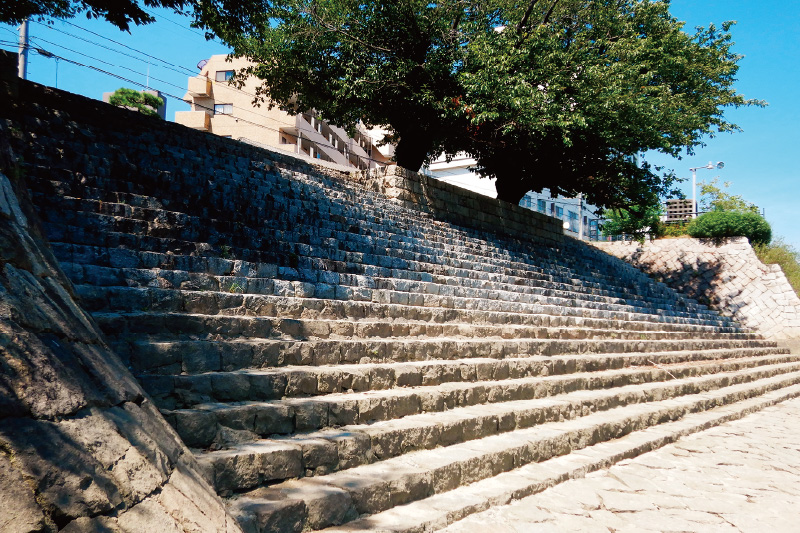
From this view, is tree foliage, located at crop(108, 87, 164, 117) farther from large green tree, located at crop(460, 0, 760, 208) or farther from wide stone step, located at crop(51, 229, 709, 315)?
wide stone step, located at crop(51, 229, 709, 315)

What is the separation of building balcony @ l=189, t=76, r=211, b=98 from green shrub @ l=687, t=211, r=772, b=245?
26.5 m

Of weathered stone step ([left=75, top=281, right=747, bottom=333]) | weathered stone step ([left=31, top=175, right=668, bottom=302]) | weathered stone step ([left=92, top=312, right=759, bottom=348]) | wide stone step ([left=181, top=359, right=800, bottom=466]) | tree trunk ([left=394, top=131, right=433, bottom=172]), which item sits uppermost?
tree trunk ([left=394, top=131, right=433, bottom=172])

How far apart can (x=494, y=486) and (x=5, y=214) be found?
3163 mm

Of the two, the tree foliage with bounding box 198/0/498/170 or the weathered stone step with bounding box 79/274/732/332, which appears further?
the tree foliage with bounding box 198/0/498/170

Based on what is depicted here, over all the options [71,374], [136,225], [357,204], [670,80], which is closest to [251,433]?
[71,374]

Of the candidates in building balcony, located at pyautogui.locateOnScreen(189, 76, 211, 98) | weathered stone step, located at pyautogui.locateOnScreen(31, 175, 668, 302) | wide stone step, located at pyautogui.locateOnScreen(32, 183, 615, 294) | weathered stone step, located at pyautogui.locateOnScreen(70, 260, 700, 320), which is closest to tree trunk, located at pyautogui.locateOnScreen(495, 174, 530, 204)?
weathered stone step, located at pyautogui.locateOnScreen(31, 175, 668, 302)

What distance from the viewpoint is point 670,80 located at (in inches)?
637

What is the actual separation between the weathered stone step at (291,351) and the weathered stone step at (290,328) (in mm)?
101

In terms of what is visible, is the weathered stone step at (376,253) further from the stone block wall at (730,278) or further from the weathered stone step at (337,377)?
the stone block wall at (730,278)

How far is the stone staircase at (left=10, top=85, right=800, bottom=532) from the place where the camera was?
288 cm

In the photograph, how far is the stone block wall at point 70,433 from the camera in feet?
4.36

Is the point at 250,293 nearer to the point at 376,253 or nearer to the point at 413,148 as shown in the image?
the point at 376,253

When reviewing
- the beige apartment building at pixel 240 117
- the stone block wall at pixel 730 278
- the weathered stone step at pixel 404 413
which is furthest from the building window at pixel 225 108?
the weathered stone step at pixel 404 413

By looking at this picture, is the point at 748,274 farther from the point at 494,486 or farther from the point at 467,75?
the point at 494,486
